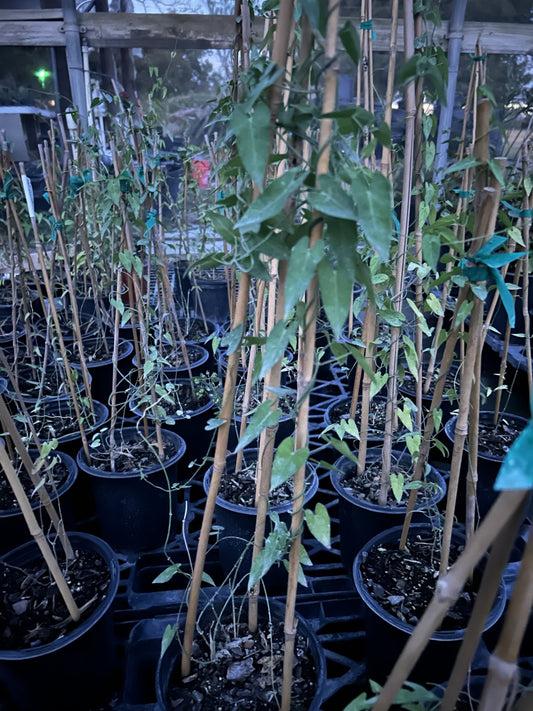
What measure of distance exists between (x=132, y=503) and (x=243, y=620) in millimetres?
598

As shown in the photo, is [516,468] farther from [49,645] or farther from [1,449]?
[49,645]

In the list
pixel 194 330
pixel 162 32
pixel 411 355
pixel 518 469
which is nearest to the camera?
pixel 518 469

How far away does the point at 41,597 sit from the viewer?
1.13 metres

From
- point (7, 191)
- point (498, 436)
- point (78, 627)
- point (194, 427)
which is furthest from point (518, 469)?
point (7, 191)

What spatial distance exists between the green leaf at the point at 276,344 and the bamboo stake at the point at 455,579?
0.97 feet

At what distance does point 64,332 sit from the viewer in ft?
8.23

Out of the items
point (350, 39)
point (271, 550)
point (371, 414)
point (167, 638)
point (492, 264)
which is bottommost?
point (371, 414)

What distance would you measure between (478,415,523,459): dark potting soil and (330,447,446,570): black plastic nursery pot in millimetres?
344

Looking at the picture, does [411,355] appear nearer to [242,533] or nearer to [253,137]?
[242,533]

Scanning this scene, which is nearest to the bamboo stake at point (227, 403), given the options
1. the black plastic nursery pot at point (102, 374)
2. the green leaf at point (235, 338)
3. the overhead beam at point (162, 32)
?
the green leaf at point (235, 338)

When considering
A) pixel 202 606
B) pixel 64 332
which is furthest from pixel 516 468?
pixel 64 332

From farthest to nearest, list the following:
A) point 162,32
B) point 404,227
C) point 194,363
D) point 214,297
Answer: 1. point 162,32
2. point 214,297
3. point 194,363
4. point 404,227

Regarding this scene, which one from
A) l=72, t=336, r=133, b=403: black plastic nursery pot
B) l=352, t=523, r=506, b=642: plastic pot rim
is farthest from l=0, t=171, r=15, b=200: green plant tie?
l=352, t=523, r=506, b=642: plastic pot rim

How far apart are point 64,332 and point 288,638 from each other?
6.96ft
